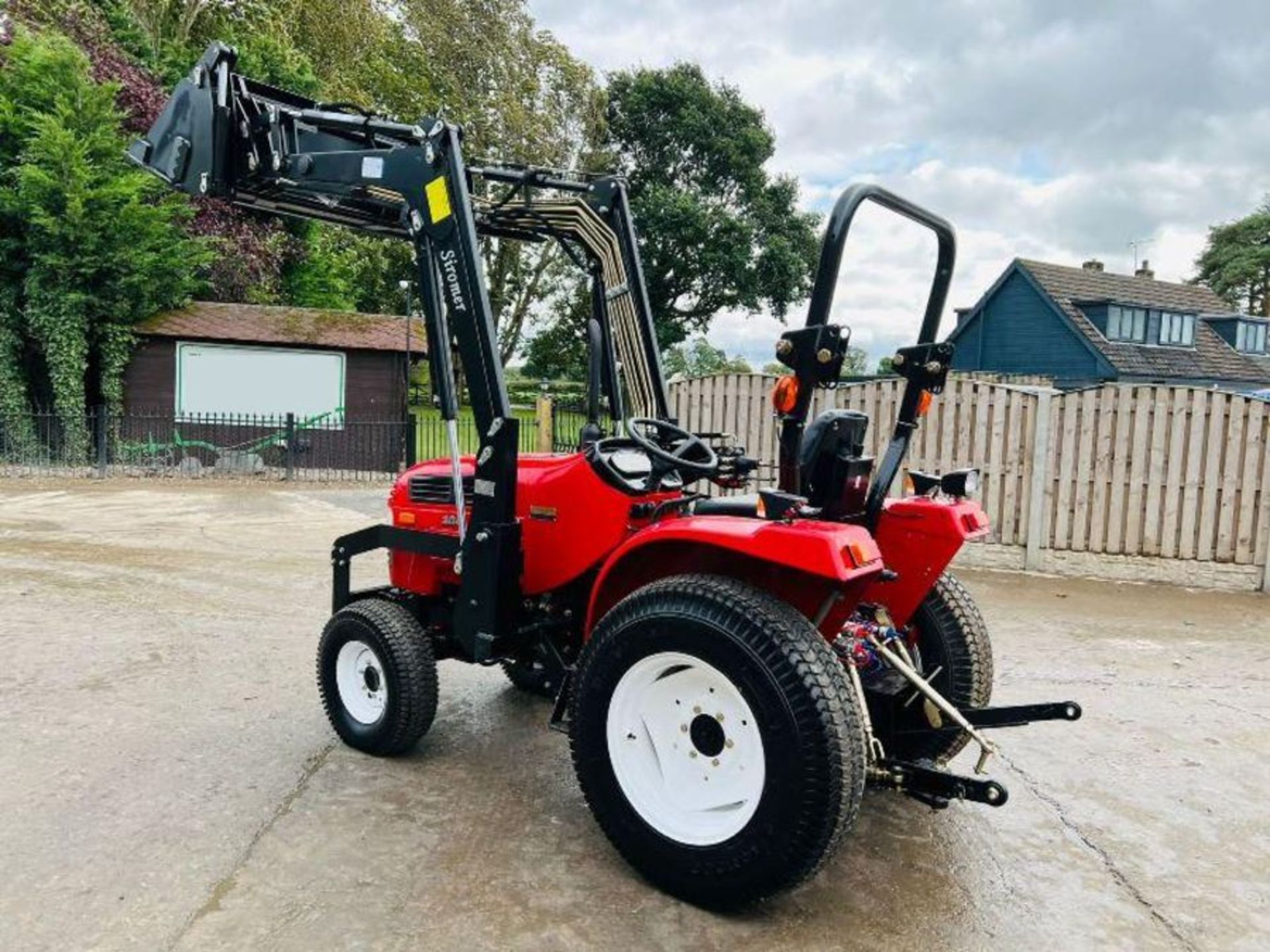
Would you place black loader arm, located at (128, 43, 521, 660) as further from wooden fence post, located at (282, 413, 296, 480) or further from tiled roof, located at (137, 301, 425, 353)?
tiled roof, located at (137, 301, 425, 353)

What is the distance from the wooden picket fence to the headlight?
483cm

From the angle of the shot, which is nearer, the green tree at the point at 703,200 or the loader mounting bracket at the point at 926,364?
the loader mounting bracket at the point at 926,364

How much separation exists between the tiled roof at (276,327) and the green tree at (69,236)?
583 mm

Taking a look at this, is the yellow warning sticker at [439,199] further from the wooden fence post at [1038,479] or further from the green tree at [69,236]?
the green tree at [69,236]

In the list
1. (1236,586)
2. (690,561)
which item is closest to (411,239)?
(690,561)

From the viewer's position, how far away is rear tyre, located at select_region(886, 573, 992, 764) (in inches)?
135

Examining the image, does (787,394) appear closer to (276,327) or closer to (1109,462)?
(1109,462)

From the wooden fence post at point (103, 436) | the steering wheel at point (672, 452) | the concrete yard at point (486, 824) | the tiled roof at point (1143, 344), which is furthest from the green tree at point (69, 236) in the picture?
the tiled roof at point (1143, 344)

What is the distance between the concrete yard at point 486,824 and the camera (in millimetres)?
2580

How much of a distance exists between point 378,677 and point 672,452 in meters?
1.55

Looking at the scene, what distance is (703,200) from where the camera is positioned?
2855 centimetres

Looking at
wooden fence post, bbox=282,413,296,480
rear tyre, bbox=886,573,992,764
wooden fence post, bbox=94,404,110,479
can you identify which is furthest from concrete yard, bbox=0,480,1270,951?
wooden fence post, bbox=94,404,110,479

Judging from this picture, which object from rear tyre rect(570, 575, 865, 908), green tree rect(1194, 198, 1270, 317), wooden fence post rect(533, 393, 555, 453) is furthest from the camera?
green tree rect(1194, 198, 1270, 317)

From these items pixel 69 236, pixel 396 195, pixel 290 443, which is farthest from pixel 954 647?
pixel 69 236
